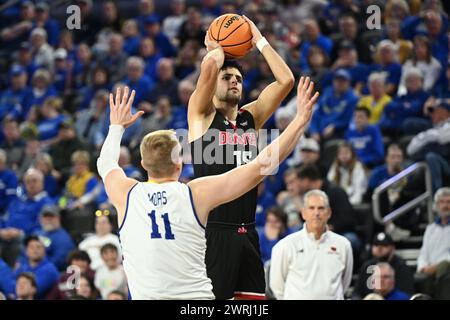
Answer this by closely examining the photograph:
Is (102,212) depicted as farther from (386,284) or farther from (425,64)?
(425,64)

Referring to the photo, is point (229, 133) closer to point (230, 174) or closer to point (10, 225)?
point (230, 174)

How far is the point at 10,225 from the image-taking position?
1411 cm

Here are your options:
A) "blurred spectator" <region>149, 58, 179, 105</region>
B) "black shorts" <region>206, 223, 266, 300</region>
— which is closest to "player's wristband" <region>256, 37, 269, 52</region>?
"black shorts" <region>206, 223, 266, 300</region>

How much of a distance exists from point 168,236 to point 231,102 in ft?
6.52

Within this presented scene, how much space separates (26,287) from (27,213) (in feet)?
10.0

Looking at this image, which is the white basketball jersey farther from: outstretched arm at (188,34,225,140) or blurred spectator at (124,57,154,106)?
blurred spectator at (124,57,154,106)

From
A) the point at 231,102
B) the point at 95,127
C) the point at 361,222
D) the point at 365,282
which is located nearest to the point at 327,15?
the point at 95,127

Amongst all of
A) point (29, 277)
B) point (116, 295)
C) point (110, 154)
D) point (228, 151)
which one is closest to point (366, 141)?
point (116, 295)

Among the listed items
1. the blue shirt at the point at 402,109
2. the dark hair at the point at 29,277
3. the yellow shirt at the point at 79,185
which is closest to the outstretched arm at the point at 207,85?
the dark hair at the point at 29,277

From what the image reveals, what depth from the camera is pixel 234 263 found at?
7.21m

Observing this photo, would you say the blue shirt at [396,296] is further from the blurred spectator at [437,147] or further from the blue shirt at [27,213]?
the blue shirt at [27,213]

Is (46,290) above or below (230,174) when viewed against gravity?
below

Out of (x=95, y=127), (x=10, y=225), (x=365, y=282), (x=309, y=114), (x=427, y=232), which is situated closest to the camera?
A: (x=309, y=114)

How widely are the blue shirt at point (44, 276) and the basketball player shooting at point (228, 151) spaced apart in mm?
4989
